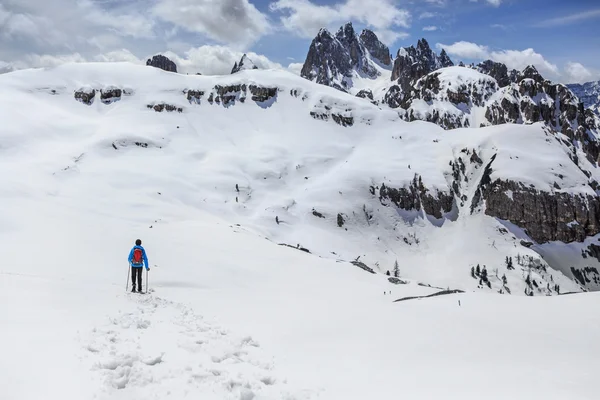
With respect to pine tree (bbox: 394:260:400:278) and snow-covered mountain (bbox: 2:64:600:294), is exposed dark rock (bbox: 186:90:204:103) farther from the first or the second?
pine tree (bbox: 394:260:400:278)

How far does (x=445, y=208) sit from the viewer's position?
6649 inches

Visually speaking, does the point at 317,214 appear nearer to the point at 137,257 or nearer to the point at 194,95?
the point at 194,95

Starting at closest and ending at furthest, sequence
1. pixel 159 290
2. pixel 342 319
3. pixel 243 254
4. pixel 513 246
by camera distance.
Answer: pixel 342 319 < pixel 159 290 < pixel 243 254 < pixel 513 246

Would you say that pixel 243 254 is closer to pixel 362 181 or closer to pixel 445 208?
pixel 362 181

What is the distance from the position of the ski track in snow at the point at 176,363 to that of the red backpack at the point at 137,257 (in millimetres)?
7167

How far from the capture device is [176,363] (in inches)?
377

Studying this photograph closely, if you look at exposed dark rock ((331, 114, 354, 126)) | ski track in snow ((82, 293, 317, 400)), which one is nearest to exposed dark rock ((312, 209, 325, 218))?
exposed dark rock ((331, 114, 354, 126))

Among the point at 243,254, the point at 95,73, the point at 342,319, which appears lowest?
the point at 342,319

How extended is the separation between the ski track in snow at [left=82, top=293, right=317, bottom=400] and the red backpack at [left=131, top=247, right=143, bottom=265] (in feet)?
23.5

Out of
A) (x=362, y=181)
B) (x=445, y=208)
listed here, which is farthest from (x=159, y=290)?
(x=445, y=208)

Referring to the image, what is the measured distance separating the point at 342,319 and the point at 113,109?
7384 inches

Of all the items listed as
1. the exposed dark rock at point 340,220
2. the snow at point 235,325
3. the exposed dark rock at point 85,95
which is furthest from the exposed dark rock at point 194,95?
the snow at point 235,325

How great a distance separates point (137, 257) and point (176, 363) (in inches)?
484

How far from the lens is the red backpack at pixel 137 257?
20.1m
